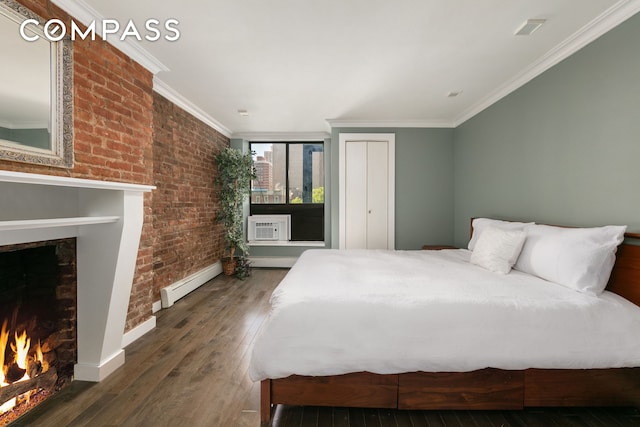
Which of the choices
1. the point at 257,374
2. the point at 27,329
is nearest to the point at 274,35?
the point at 257,374

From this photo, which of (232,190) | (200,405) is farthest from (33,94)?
(232,190)

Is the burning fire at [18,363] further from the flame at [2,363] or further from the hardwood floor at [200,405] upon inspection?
the hardwood floor at [200,405]

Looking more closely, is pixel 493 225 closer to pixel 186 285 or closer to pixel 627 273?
pixel 627 273

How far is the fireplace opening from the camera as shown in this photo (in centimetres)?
172

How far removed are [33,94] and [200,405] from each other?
2.15 meters

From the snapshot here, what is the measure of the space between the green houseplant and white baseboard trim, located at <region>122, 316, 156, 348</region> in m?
2.08

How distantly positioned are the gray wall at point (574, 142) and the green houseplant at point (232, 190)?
372 centimetres

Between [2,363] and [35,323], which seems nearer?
[2,363]

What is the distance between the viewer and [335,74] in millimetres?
2936

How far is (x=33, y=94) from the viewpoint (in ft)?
5.58

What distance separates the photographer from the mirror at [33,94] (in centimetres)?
156

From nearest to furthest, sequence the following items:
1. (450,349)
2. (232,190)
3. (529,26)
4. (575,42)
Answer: (450,349) < (529,26) < (575,42) < (232,190)

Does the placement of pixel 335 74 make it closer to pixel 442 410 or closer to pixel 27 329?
pixel 442 410

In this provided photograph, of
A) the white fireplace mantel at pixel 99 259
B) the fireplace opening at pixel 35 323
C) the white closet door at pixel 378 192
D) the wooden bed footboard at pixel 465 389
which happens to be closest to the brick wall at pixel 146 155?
the white fireplace mantel at pixel 99 259
